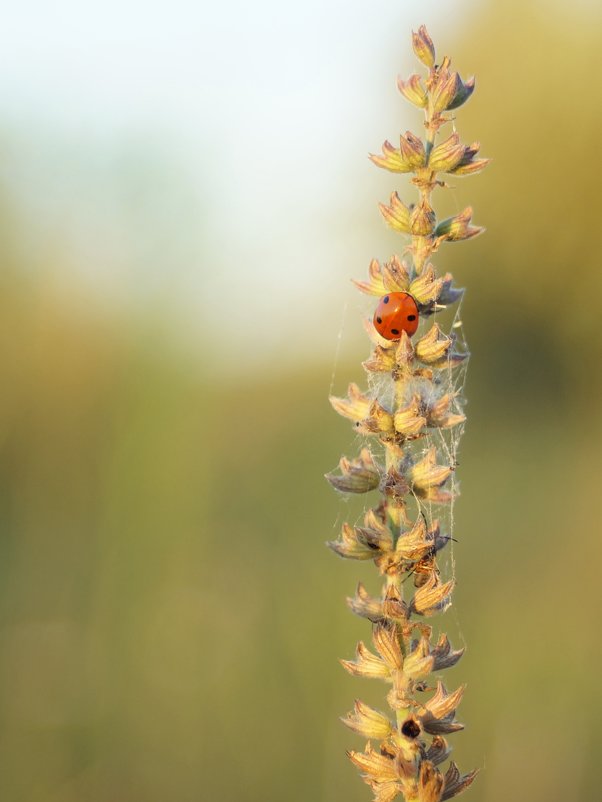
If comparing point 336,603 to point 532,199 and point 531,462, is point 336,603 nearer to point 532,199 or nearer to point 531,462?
point 531,462

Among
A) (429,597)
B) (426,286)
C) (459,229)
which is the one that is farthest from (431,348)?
(429,597)

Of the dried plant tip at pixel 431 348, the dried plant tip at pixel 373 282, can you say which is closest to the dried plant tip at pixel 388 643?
the dried plant tip at pixel 431 348

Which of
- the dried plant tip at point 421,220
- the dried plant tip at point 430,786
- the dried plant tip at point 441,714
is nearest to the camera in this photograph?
the dried plant tip at point 430,786

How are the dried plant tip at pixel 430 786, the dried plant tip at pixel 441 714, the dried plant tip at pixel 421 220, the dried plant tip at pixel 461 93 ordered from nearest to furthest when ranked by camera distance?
the dried plant tip at pixel 430 786, the dried plant tip at pixel 441 714, the dried plant tip at pixel 421 220, the dried plant tip at pixel 461 93

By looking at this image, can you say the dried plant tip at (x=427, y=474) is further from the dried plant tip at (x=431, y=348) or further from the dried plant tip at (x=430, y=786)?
the dried plant tip at (x=430, y=786)

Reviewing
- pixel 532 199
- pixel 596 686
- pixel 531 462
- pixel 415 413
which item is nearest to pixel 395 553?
pixel 415 413

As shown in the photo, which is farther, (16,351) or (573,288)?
(573,288)

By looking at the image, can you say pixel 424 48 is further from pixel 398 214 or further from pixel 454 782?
pixel 454 782
